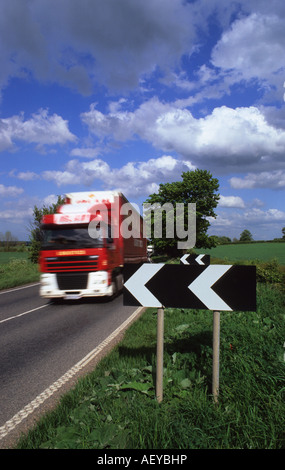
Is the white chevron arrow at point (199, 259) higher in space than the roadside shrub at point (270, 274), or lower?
higher

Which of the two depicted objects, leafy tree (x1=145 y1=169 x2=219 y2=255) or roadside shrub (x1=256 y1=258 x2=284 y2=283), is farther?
leafy tree (x1=145 y1=169 x2=219 y2=255)

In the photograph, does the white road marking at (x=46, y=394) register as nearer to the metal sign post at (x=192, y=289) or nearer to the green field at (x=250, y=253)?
the metal sign post at (x=192, y=289)

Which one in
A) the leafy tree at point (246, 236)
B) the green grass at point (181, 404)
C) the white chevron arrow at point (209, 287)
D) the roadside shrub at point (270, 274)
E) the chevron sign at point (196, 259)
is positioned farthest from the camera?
the leafy tree at point (246, 236)

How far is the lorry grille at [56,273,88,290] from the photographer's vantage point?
1016 centimetres

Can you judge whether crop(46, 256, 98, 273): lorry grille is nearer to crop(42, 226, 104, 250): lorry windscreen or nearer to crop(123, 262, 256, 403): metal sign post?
crop(42, 226, 104, 250): lorry windscreen

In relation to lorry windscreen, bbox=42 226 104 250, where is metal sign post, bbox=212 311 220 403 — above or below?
below

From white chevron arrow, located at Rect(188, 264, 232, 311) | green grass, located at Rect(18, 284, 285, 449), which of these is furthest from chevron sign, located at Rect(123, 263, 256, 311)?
green grass, located at Rect(18, 284, 285, 449)

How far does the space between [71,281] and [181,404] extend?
754cm

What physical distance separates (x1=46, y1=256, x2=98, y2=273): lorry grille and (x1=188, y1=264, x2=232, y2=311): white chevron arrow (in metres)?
7.03

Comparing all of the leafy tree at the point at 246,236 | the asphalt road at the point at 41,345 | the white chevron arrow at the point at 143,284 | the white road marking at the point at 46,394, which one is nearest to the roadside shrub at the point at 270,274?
the asphalt road at the point at 41,345

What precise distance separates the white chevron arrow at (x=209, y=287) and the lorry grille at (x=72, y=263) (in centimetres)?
703

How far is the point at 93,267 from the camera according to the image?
10.1m

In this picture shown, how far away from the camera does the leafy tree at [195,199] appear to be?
44.8 m
